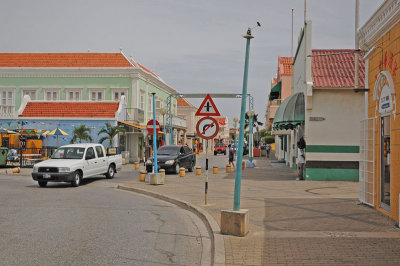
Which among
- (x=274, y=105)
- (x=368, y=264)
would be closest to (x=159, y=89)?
(x=274, y=105)

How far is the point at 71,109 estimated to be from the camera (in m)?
37.0

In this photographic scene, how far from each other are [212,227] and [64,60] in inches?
1543

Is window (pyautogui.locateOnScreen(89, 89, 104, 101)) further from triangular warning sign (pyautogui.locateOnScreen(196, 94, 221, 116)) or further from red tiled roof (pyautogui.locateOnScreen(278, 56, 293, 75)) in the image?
triangular warning sign (pyautogui.locateOnScreen(196, 94, 221, 116))

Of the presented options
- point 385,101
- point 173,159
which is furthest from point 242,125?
point 173,159

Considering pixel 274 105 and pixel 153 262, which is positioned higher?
pixel 274 105

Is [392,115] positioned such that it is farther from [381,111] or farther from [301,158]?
[301,158]

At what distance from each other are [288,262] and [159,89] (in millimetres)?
45075

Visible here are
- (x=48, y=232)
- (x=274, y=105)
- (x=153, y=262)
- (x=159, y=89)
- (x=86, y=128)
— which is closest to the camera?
(x=153, y=262)

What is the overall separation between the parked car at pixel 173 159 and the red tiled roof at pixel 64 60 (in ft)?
59.7

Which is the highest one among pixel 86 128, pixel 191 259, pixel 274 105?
pixel 274 105

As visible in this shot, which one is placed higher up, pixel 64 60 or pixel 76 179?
pixel 64 60

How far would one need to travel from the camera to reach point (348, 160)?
20141mm

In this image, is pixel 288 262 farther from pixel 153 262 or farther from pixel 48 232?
pixel 48 232

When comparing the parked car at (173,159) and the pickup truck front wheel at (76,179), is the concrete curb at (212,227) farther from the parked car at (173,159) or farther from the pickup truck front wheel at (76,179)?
the parked car at (173,159)
